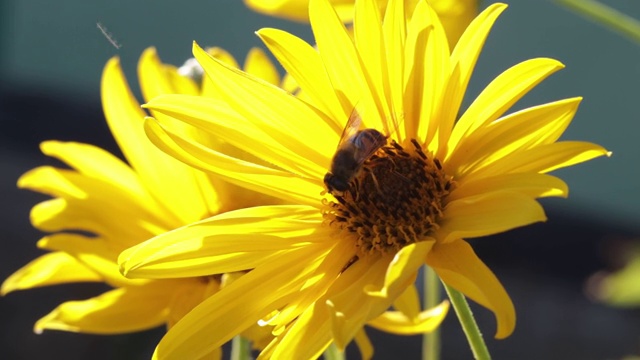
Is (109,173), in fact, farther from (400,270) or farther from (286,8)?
(400,270)

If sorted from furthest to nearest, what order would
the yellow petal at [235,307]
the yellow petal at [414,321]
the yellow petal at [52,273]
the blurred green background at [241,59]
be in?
the blurred green background at [241,59]
the yellow petal at [52,273]
the yellow petal at [414,321]
the yellow petal at [235,307]

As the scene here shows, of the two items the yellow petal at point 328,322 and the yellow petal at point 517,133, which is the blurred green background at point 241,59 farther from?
the yellow petal at point 328,322

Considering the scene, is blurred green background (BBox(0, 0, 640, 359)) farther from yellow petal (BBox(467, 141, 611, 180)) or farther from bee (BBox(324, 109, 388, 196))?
yellow petal (BBox(467, 141, 611, 180))

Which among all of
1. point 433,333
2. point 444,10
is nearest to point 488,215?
point 433,333

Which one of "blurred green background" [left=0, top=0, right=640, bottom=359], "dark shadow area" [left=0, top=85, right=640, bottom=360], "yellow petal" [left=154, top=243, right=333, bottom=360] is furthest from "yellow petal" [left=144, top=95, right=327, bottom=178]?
"blurred green background" [left=0, top=0, right=640, bottom=359]

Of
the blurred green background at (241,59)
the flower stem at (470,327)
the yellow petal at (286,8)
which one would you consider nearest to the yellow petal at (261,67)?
the yellow petal at (286,8)

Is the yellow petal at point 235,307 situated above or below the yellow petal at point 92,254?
below

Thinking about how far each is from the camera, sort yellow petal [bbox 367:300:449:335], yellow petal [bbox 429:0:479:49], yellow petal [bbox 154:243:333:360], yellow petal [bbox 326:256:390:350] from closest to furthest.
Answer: yellow petal [bbox 326:256:390:350]
yellow petal [bbox 154:243:333:360]
yellow petal [bbox 367:300:449:335]
yellow petal [bbox 429:0:479:49]
